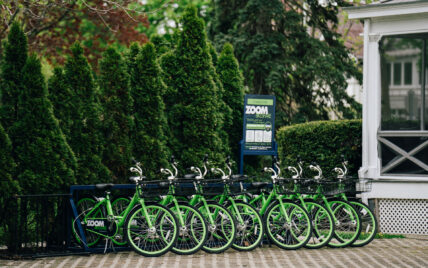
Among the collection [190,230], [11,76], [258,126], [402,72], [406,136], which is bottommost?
[190,230]

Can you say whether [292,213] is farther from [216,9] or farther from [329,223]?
[216,9]

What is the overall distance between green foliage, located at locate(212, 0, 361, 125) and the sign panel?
4215 millimetres

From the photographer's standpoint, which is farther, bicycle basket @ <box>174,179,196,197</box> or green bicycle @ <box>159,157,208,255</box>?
bicycle basket @ <box>174,179,196,197</box>

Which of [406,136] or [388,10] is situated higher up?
[388,10]

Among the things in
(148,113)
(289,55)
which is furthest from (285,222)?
(289,55)

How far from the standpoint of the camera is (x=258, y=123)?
12914mm

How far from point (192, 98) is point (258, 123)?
145 centimetres

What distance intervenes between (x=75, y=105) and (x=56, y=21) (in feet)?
31.3

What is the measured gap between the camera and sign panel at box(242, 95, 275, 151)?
12.8 metres

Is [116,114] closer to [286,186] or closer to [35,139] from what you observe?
[35,139]

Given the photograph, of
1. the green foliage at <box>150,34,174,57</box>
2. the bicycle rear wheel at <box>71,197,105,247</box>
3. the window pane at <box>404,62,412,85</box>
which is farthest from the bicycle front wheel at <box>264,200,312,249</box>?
the window pane at <box>404,62,412,85</box>

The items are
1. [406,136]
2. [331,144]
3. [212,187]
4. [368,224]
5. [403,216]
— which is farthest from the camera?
[331,144]

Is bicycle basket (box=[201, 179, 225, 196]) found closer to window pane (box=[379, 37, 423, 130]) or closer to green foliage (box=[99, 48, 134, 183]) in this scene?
green foliage (box=[99, 48, 134, 183])

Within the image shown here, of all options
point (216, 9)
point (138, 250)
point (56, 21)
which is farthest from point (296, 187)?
point (56, 21)
